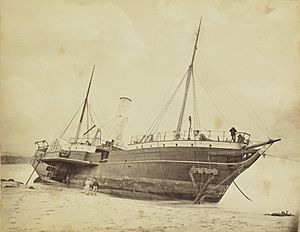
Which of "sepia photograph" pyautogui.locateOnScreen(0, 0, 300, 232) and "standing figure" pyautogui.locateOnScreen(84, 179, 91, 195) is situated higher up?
"sepia photograph" pyautogui.locateOnScreen(0, 0, 300, 232)

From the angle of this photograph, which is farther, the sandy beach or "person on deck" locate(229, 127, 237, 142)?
"person on deck" locate(229, 127, 237, 142)

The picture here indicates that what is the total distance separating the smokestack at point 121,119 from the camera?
1911 millimetres

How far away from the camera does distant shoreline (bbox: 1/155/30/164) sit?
1.78 m

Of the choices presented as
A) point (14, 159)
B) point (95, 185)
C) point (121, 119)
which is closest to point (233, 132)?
point (121, 119)

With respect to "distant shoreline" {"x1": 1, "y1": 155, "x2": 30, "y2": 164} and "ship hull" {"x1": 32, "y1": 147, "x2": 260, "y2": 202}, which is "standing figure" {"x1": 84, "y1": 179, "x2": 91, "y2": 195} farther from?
"distant shoreline" {"x1": 1, "y1": 155, "x2": 30, "y2": 164}

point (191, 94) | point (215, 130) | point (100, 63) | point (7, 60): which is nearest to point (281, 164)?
point (215, 130)

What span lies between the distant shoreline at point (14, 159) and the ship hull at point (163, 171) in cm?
12

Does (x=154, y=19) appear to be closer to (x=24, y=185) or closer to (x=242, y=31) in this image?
(x=242, y=31)

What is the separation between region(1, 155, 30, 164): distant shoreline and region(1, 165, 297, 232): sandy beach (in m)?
0.02

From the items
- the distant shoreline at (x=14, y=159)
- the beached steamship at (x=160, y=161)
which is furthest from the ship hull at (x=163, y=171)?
the distant shoreline at (x=14, y=159)

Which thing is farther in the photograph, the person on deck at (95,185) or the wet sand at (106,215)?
the person on deck at (95,185)

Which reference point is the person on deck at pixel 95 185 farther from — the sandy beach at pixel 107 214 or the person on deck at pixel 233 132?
the person on deck at pixel 233 132

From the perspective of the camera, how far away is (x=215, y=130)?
1.97 meters

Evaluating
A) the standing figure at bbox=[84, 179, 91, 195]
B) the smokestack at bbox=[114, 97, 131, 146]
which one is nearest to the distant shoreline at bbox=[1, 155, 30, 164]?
the standing figure at bbox=[84, 179, 91, 195]
